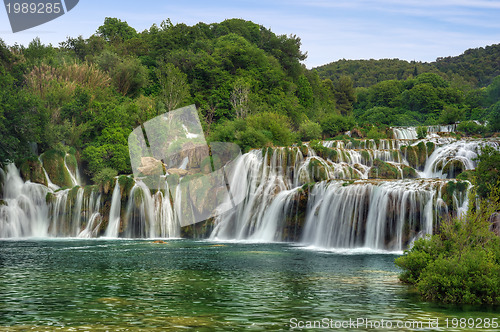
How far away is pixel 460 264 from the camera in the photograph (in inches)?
677

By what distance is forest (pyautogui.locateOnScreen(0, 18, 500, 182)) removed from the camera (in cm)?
5612

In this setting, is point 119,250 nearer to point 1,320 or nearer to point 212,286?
point 212,286

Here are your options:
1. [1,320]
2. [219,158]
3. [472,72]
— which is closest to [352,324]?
[1,320]

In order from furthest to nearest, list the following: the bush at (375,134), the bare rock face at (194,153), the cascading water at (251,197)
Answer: the bush at (375,134) < the bare rock face at (194,153) < the cascading water at (251,197)

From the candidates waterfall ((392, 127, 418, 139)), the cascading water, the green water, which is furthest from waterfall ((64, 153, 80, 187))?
waterfall ((392, 127, 418, 139))

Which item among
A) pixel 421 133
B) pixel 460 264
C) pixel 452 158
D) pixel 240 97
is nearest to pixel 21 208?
pixel 240 97

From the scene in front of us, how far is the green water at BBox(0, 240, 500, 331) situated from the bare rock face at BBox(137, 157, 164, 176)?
804 inches

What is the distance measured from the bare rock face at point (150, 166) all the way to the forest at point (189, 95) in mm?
3418

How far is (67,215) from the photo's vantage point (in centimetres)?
4934

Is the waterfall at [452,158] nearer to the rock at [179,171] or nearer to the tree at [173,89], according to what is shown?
the rock at [179,171]

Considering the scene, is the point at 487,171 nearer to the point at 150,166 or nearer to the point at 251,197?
the point at 251,197

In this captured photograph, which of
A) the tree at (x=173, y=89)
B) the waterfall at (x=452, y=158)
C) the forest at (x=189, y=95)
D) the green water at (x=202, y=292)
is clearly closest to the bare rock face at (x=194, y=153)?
the forest at (x=189, y=95)

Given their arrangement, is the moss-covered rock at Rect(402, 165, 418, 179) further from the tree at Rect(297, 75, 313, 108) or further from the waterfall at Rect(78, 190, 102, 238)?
the tree at Rect(297, 75, 313, 108)

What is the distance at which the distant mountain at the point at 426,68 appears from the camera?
13288cm
